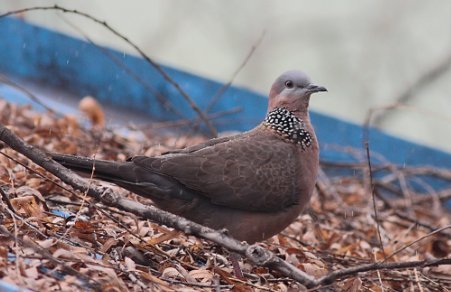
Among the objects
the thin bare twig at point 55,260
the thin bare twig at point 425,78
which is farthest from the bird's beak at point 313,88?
the thin bare twig at point 425,78

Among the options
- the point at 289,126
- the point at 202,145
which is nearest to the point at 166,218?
the point at 202,145

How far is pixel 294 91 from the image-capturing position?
585 cm

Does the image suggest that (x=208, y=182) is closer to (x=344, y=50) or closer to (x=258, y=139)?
(x=258, y=139)

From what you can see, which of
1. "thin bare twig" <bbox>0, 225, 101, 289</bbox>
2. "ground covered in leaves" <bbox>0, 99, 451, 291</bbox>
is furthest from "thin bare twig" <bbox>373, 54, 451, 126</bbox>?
"thin bare twig" <bbox>0, 225, 101, 289</bbox>

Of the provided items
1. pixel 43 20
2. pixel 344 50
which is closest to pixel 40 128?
pixel 43 20

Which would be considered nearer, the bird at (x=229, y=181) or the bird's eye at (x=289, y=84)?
the bird at (x=229, y=181)

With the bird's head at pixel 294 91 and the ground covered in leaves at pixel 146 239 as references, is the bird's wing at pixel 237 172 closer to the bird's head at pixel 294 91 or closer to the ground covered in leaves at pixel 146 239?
the ground covered in leaves at pixel 146 239

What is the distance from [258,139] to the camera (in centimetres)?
556

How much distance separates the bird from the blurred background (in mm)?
7742

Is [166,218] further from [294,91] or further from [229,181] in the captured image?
[294,91]

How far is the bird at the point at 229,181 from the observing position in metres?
5.12

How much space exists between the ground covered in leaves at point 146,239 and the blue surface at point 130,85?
1.24 meters

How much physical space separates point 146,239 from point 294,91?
1281 mm

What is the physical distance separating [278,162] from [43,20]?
27.6ft
